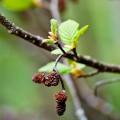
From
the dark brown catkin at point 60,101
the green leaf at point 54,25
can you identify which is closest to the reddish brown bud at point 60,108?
the dark brown catkin at point 60,101

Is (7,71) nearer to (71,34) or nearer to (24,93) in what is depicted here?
(24,93)

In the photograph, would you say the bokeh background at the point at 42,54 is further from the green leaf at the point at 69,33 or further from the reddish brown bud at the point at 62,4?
the green leaf at the point at 69,33

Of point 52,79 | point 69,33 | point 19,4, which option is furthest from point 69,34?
point 19,4

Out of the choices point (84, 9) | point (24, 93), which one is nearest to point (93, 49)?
point (84, 9)

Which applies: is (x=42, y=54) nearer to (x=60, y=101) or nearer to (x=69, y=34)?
(x=69, y=34)

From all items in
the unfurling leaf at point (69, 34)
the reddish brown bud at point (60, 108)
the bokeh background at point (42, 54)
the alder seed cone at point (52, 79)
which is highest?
the bokeh background at point (42, 54)

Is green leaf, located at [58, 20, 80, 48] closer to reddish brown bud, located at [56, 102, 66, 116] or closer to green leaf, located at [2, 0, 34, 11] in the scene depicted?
reddish brown bud, located at [56, 102, 66, 116]

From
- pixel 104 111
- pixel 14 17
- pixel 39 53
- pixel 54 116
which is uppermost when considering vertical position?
pixel 14 17

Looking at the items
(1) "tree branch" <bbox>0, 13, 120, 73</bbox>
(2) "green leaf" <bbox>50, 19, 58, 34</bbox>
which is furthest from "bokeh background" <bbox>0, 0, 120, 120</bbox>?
(2) "green leaf" <bbox>50, 19, 58, 34</bbox>
